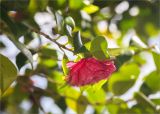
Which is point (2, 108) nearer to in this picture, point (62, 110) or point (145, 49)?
point (62, 110)

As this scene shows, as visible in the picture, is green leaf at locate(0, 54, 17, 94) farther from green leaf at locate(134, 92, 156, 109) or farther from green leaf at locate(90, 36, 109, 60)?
green leaf at locate(134, 92, 156, 109)

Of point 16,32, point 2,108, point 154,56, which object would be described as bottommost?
point 2,108

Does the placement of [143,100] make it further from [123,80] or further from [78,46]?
[78,46]

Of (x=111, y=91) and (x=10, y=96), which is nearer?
(x=111, y=91)

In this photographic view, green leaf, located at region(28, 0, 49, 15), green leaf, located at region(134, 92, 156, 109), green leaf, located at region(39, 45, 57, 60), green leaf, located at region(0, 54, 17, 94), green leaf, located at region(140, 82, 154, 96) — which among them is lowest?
green leaf, located at region(140, 82, 154, 96)

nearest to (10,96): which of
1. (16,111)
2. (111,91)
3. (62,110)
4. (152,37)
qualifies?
(16,111)

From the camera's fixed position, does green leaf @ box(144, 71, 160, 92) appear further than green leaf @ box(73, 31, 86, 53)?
Yes

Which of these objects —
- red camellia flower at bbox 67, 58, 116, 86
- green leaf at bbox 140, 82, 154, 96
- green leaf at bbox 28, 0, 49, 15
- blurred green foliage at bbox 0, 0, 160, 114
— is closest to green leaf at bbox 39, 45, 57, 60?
blurred green foliage at bbox 0, 0, 160, 114
